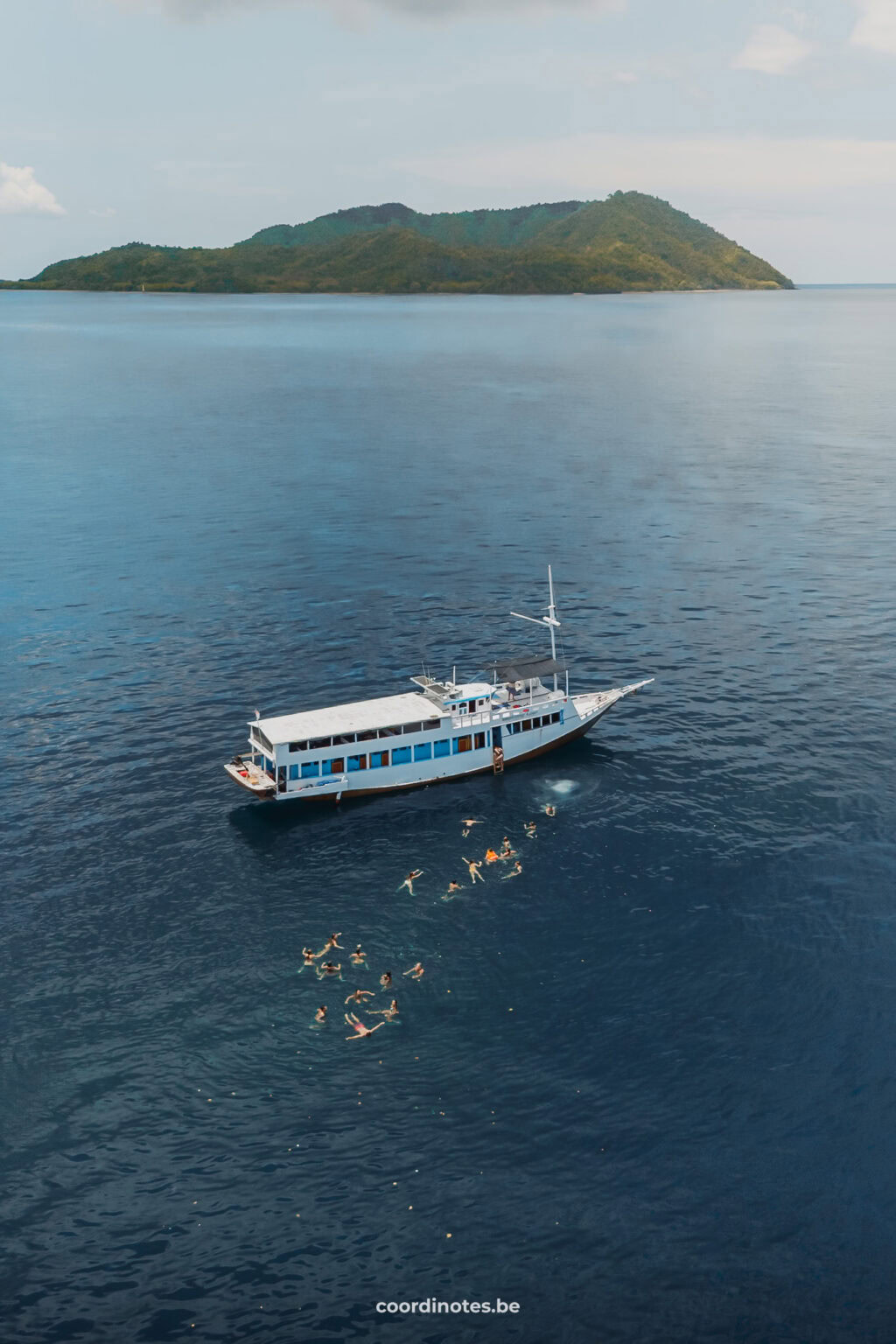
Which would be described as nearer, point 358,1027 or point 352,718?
point 358,1027

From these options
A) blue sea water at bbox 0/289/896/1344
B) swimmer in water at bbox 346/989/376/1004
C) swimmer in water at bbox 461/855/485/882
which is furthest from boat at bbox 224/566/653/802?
swimmer in water at bbox 346/989/376/1004

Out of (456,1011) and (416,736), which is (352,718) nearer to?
(416,736)

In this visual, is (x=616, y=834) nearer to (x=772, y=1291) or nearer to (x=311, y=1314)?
(x=772, y=1291)

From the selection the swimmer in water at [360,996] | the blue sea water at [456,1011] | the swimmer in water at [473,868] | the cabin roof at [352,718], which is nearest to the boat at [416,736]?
the cabin roof at [352,718]

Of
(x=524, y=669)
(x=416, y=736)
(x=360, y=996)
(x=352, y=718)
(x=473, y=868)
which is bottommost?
(x=360, y=996)

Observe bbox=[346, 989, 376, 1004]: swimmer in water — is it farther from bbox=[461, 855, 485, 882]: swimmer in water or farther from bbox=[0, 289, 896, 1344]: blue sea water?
bbox=[461, 855, 485, 882]: swimmer in water

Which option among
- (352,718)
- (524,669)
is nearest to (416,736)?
(352,718)
